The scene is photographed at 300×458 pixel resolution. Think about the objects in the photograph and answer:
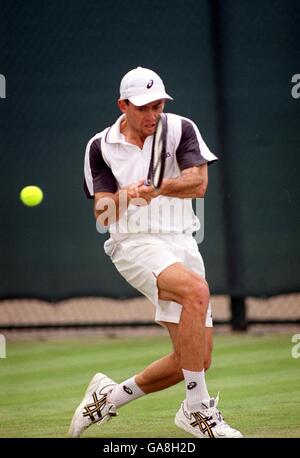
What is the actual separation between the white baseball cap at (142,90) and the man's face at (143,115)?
36mm

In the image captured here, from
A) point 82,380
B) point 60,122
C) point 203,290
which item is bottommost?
point 82,380

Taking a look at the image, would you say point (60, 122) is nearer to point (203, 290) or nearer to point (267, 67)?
point (267, 67)

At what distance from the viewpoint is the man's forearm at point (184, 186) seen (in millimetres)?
5539

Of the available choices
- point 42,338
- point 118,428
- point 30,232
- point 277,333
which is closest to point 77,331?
point 42,338

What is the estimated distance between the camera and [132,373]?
8086mm

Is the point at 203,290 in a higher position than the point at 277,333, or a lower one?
higher

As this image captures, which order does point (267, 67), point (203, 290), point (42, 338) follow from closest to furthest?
point (203, 290) < point (267, 67) < point (42, 338)

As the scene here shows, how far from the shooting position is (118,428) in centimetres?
606

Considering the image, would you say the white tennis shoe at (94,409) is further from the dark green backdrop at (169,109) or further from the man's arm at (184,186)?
the dark green backdrop at (169,109)

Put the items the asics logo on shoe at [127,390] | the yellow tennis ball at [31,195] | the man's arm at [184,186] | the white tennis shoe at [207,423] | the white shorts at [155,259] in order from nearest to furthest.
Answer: the white tennis shoe at [207,423] → the man's arm at [184,186] → the white shorts at [155,259] → the asics logo on shoe at [127,390] → the yellow tennis ball at [31,195]

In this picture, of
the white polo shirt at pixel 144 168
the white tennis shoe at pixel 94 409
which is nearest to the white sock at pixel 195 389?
the white tennis shoe at pixel 94 409

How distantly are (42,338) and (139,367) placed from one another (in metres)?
2.05

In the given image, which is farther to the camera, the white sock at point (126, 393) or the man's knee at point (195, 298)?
the white sock at point (126, 393)

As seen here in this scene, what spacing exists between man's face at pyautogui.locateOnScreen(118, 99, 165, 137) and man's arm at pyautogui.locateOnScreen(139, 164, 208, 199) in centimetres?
30
